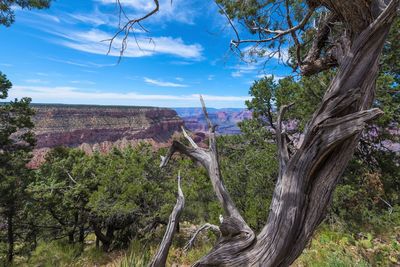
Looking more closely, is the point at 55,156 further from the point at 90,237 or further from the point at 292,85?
the point at 292,85

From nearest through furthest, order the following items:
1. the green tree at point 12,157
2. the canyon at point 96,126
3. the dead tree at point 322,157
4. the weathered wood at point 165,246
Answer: the dead tree at point 322,157
the weathered wood at point 165,246
the green tree at point 12,157
the canyon at point 96,126

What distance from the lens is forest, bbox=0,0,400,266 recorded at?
214cm

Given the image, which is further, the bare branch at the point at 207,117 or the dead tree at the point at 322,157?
the bare branch at the point at 207,117

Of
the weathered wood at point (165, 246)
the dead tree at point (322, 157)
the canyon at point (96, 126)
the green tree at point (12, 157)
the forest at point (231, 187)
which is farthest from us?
the canyon at point (96, 126)

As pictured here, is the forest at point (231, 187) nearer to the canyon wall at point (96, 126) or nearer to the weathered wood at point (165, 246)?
the weathered wood at point (165, 246)

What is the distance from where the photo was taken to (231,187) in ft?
29.5

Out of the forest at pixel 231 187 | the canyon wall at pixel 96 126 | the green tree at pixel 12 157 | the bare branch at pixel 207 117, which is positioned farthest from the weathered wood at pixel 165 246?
the canyon wall at pixel 96 126

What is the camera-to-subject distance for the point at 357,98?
1.66 m

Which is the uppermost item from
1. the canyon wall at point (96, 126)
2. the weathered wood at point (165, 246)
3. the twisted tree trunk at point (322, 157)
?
the twisted tree trunk at point (322, 157)

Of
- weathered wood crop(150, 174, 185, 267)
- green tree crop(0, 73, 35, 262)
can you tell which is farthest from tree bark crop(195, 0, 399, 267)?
green tree crop(0, 73, 35, 262)

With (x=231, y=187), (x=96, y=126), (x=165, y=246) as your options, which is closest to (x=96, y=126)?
(x=96, y=126)

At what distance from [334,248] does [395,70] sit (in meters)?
5.86

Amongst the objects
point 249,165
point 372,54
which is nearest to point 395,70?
point 249,165

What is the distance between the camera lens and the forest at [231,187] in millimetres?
2139
